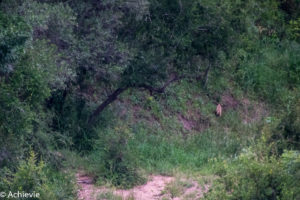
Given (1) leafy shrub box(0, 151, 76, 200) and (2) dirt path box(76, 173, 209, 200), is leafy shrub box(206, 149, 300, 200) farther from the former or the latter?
(1) leafy shrub box(0, 151, 76, 200)

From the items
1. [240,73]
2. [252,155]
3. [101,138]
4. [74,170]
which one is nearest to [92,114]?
[101,138]

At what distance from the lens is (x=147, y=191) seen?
8242mm

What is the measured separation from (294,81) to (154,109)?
5.67 metres

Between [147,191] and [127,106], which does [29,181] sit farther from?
[127,106]

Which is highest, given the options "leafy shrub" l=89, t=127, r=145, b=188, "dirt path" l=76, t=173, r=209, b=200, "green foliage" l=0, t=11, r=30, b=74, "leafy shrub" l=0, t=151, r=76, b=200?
"green foliage" l=0, t=11, r=30, b=74

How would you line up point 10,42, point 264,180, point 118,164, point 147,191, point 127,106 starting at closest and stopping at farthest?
point 264,180 < point 10,42 < point 147,191 < point 118,164 < point 127,106

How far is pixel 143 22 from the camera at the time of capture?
10.4 meters

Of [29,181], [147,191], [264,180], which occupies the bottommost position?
[147,191]

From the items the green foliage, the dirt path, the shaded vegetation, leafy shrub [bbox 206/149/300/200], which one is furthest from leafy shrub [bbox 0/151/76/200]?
leafy shrub [bbox 206/149/300/200]

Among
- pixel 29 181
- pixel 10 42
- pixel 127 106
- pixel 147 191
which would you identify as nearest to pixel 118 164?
pixel 147 191

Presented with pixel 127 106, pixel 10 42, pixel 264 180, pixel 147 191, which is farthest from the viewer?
pixel 127 106

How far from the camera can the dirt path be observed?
304 inches

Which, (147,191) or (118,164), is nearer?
(147,191)

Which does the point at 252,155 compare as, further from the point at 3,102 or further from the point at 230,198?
the point at 3,102
